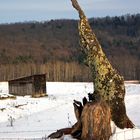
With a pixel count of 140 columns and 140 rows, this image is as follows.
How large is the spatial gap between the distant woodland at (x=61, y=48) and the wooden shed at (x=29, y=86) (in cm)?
2516

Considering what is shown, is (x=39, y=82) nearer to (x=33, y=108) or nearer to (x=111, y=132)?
(x=33, y=108)

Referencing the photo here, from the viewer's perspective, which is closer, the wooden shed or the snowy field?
the snowy field

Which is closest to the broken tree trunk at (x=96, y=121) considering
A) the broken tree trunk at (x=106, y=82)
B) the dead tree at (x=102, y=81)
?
the dead tree at (x=102, y=81)

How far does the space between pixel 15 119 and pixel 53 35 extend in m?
134

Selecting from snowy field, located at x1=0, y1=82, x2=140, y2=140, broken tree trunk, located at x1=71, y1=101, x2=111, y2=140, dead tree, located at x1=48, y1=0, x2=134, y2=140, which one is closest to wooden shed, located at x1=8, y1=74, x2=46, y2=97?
snowy field, located at x1=0, y1=82, x2=140, y2=140

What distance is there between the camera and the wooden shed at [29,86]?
48.7 meters

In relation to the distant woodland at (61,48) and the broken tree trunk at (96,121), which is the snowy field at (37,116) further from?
the distant woodland at (61,48)

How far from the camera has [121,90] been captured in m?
16.9

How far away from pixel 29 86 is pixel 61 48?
92348mm

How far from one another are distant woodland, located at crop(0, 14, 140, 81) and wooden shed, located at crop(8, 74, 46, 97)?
82.6 feet

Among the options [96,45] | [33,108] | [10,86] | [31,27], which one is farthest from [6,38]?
[96,45]

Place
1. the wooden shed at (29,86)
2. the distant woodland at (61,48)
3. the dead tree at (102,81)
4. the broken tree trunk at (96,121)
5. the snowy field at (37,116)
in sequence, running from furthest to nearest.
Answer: the distant woodland at (61,48) → the wooden shed at (29,86) → the snowy field at (37,116) → the dead tree at (102,81) → the broken tree trunk at (96,121)

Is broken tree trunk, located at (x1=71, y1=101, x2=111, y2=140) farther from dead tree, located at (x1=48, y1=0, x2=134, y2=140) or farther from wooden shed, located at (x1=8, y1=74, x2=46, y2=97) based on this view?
wooden shed, located at (x1=8, y1=74, x2=46, y2=97)

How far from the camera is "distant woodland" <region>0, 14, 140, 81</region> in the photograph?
96.4 metres
